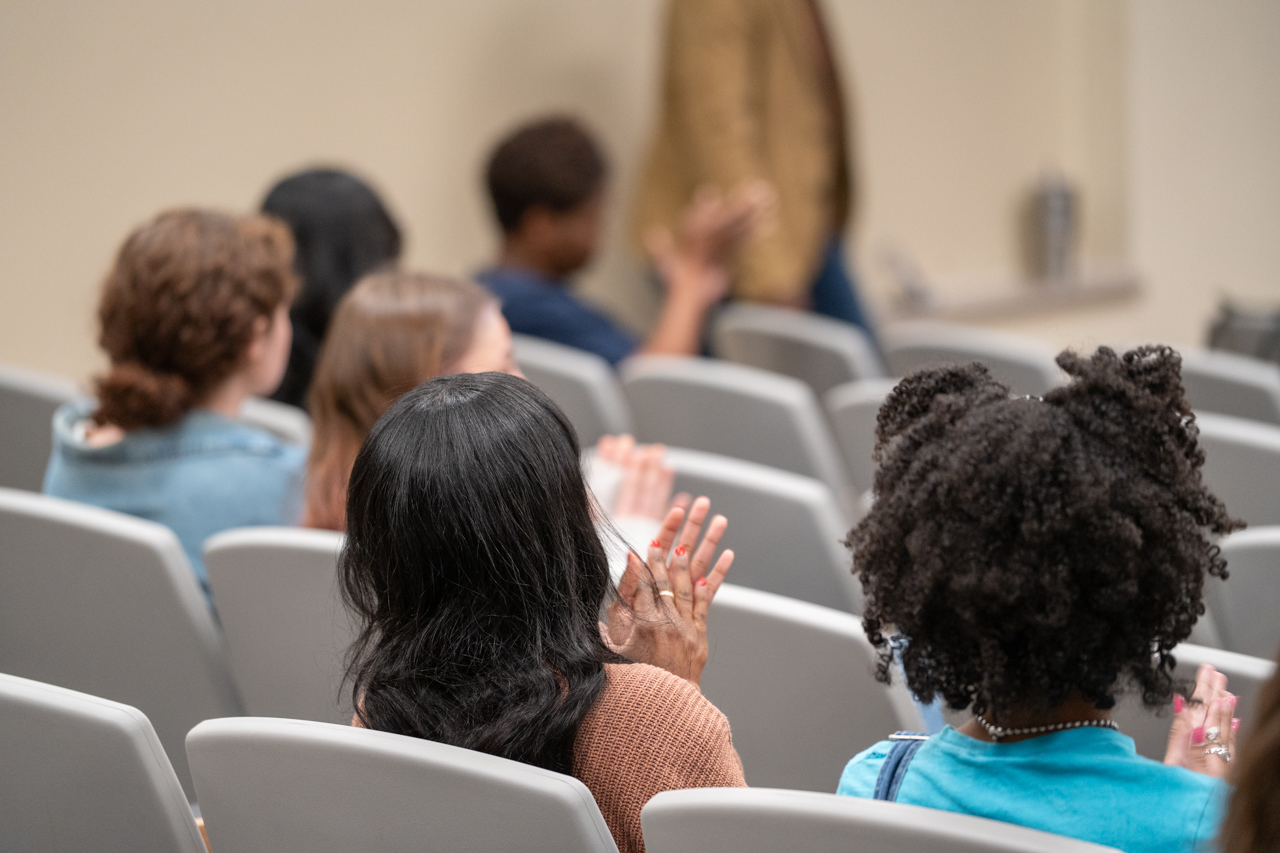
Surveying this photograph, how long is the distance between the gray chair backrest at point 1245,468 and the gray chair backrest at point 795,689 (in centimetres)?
94

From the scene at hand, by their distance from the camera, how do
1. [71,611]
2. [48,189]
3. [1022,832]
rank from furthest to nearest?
[48,189], [71,611], [1022,832]

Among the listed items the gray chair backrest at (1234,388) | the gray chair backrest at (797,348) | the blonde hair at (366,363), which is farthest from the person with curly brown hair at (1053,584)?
the gray chair backrest at (797,348)

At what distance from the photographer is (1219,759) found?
0.97 meters

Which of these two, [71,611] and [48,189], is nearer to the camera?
[71,611]

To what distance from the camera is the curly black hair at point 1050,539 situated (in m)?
0.85

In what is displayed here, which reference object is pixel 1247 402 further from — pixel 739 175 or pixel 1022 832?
pixel 1022 832

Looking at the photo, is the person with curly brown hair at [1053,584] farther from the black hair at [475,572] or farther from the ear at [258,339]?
the ear at [258,339]

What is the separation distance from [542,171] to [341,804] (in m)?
2.53

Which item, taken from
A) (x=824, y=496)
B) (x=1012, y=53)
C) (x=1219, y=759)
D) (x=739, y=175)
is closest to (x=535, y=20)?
(x=739, y=175)

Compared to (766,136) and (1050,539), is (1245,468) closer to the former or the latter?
(1050,539)

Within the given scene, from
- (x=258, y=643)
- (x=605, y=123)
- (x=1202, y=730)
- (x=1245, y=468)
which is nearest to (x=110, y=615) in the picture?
(x=258, y=643)

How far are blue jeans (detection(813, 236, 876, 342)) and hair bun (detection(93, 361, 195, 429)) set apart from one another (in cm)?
272

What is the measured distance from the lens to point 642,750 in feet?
3.31

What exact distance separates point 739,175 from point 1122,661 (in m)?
3.06
